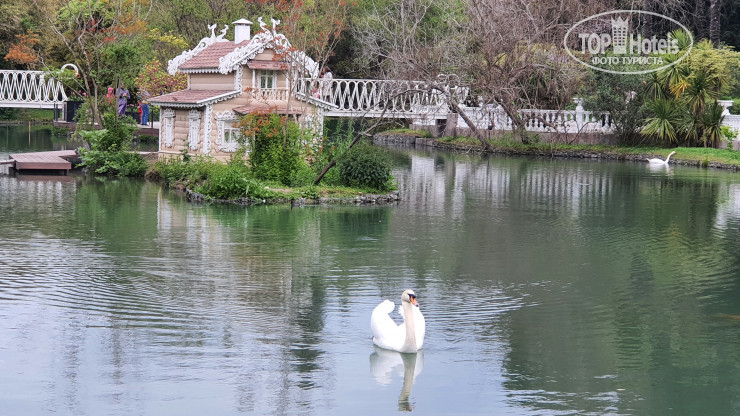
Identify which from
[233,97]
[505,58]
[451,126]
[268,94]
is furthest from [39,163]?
[451,126]

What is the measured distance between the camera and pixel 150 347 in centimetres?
1226

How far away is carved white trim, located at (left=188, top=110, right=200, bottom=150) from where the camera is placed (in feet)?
102

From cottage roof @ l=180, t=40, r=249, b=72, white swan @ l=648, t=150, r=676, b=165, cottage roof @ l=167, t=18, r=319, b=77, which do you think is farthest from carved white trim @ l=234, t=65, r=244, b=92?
white swan @ l=648, t=150, r=676, b=165

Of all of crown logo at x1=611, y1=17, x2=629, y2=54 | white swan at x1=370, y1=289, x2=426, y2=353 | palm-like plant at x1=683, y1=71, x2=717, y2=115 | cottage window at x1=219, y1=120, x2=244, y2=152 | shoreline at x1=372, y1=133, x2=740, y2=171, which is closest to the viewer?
white swan at x1=370, y1=289, x2=426, y2=353

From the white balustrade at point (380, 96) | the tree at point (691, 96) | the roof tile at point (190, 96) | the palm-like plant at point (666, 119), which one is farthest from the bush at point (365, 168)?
the tree at point (691, 96)

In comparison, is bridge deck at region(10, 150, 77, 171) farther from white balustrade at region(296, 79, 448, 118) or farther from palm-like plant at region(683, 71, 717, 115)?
palm-like plant at region(683, 71, 717, 115)

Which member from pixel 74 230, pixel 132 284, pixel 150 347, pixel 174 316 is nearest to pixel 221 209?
pixel 74 230

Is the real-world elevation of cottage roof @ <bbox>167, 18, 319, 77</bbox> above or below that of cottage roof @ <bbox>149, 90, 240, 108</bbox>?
above

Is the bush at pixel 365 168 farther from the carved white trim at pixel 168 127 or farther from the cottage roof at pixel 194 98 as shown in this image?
the carved white trim at pixel 168 127

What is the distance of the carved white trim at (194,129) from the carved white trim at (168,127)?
99cm

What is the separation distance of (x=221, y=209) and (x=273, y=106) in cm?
544

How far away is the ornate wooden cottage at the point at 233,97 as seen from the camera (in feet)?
100.0

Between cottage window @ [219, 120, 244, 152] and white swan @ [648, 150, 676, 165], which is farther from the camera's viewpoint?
white swan @ [648, 150, 676, 165]

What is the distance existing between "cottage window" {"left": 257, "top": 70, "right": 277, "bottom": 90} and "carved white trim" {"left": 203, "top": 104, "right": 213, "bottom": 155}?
1846 mm
